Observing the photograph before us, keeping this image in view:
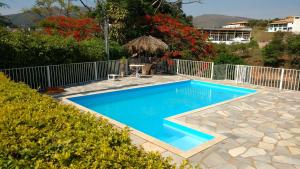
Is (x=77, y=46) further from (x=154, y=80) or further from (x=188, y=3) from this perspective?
(x=188, y=3)

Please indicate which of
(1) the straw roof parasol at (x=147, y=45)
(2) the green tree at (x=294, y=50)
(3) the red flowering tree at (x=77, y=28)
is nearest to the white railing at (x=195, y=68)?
(1) the straw roof parasol at (x=147, y=45)

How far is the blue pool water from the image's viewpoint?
5766 mm

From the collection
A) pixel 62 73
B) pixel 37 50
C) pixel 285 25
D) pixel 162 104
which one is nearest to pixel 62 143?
pixel 162 104

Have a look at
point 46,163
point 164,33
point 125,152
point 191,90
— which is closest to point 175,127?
point 125,152

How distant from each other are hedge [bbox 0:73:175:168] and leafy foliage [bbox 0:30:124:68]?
6629 millimetres

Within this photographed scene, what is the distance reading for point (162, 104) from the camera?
29.8 feet

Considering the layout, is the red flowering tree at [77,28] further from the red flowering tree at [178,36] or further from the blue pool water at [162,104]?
the blue pool water at [162,104]

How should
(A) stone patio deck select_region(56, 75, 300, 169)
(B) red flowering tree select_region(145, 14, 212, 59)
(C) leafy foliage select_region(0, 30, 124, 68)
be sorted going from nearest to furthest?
1. (A) stone patio deck select_region(56, 75, 300, 169)
2. (C) leafy foliage select_region(0, 30, 124, 68)
3. (B) red flowering tree select_region(145, 14, 212, 59)

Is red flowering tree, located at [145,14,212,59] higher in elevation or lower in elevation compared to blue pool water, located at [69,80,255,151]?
higher

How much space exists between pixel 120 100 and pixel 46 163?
7.63m

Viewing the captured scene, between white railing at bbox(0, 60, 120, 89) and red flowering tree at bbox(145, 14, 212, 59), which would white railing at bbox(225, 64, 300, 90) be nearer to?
red flowering tree at bbox(145, 14, 212, 59)

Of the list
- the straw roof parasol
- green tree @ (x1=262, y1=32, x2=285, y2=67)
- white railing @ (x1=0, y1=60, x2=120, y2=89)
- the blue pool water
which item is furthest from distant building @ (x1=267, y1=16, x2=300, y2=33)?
white railing @ (x1=0, y1=60, x2=120, y2=89)

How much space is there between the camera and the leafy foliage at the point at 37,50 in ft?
28.7

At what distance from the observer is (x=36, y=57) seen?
945cm
